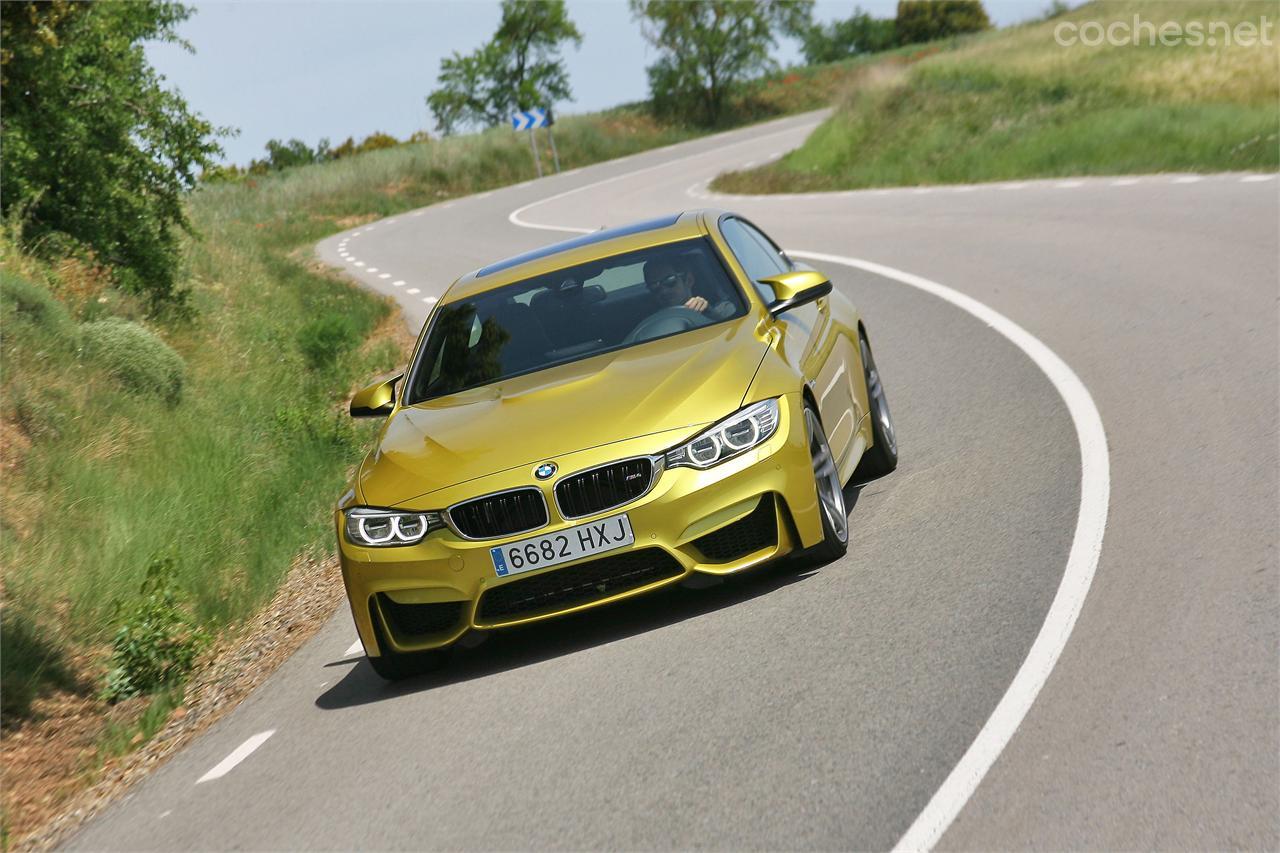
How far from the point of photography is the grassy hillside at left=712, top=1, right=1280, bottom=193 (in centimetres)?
2544

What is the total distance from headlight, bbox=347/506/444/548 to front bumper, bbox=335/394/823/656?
1.4 inches

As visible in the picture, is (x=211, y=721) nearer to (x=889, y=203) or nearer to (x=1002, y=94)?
(x=889, y=203)

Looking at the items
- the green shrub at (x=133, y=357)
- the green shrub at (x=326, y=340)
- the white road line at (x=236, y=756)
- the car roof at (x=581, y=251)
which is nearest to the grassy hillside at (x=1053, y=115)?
the green shrub at (x=326, y=340)

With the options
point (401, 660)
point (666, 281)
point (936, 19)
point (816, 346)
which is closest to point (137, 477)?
point (666, 281)

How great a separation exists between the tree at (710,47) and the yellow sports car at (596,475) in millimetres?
67766

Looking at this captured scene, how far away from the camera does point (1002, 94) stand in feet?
116

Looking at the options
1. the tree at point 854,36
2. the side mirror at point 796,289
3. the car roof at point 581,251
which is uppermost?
the car roof at point 581,251

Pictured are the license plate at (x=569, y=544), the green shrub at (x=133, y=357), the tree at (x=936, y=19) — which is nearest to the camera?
the license plate at (x=569, y=544)

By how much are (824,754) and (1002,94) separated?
32189 millimetres

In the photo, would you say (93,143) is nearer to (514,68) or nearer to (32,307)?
(32,307)

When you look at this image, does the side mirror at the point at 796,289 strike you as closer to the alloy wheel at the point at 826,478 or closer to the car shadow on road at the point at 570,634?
the alloy wheel at the point at 826,478

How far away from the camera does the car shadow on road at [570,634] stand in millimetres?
6824

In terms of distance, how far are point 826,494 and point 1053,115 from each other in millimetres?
26207

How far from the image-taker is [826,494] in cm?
693
